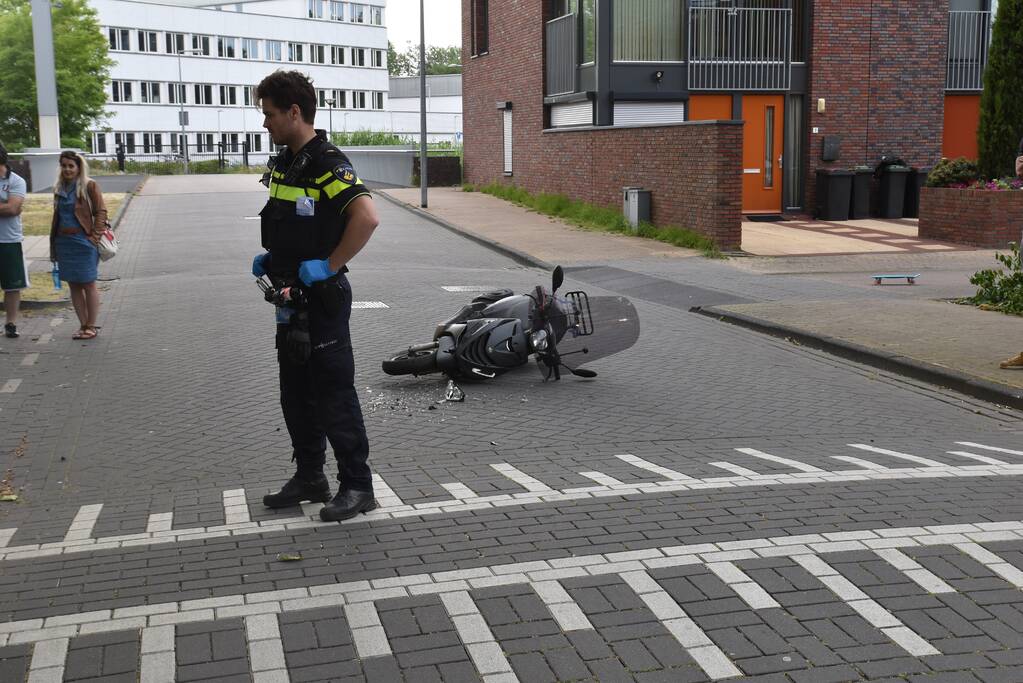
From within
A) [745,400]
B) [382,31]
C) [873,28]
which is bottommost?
[745,400]

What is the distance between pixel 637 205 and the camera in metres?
22.2

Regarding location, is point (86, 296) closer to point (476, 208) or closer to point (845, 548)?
point (845, 548)

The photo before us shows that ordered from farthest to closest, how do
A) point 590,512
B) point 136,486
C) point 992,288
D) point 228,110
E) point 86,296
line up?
point 228,110 < point 992,288 < point 86,296 < point 136,486 < point 590,512

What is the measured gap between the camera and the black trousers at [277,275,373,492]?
5.59m

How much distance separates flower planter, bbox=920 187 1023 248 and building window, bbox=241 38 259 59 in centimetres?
7820

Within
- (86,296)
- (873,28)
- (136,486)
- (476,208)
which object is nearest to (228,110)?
(476,208)

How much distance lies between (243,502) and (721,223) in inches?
577

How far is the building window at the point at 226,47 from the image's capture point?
90.4 metres

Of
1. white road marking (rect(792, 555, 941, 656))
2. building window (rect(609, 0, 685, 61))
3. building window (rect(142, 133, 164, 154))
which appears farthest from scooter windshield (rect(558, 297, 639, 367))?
building window (rect(142, 133, 164, 154))

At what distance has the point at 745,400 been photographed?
8.95 metres

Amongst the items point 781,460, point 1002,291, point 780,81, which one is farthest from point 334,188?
point 780,81

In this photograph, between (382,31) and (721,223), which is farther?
(382,31)

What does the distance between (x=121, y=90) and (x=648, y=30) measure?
221 feet

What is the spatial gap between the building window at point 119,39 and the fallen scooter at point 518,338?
81035 mm
